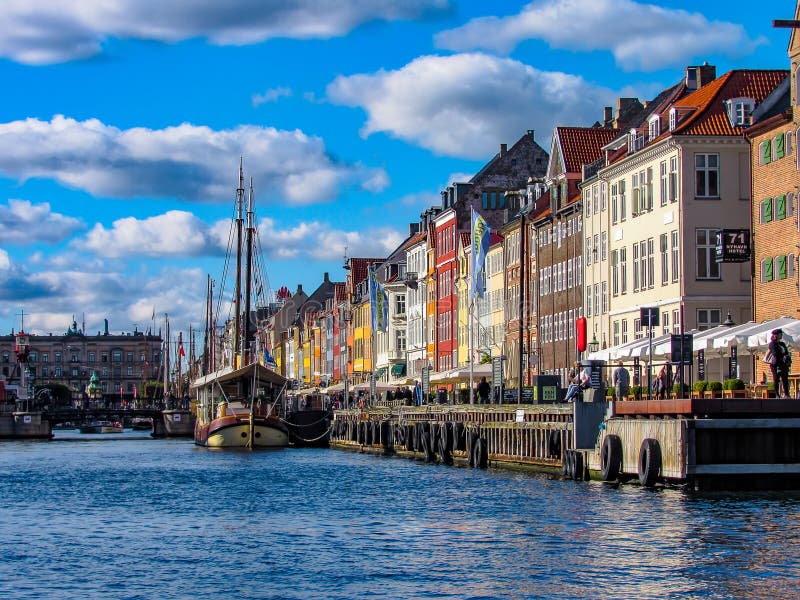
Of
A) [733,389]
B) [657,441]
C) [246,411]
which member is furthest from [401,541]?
[246,411]

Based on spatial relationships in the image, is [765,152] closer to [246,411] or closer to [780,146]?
[780,146]

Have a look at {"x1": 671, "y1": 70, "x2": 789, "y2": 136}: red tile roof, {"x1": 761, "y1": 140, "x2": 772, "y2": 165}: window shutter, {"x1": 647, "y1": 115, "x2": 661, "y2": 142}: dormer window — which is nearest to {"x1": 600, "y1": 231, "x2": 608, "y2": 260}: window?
{"x1": 647, "y1": 115, "x2": 661, "y2": 142}: dormer window

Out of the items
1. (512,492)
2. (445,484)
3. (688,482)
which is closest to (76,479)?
(445,484)

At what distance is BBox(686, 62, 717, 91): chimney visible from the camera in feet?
280

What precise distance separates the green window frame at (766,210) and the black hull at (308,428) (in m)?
47.0

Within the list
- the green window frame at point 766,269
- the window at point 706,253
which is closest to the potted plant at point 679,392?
the green window frame at point 766,269

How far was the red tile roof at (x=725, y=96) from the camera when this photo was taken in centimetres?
7462

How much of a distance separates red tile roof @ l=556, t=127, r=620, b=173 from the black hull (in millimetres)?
25743

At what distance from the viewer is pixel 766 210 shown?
68.0 m

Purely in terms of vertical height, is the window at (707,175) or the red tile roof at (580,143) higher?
the red tile roof at (580,143)

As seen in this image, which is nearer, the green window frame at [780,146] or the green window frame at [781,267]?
the green window frame at [781,267]

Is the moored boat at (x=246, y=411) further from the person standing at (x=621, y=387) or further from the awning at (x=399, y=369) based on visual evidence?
the awning at (x=399, y=369)

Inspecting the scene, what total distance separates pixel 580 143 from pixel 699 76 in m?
13.7

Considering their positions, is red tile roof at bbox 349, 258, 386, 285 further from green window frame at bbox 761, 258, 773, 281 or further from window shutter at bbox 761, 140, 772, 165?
green window frame at bbox 761, 258, 773, 281
